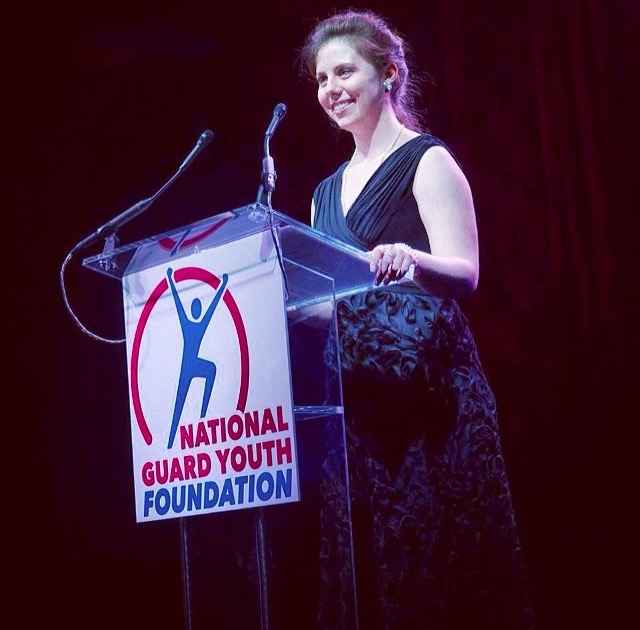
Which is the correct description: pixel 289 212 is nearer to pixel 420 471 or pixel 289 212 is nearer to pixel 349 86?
pixel 349 86

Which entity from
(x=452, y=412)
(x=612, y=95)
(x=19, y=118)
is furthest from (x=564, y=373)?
(x=19, y=118)

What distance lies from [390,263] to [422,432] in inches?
18.3

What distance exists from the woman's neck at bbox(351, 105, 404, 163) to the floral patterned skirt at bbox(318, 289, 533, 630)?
0.40 m

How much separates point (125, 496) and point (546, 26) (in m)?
2.37

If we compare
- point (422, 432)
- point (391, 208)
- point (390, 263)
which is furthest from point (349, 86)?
point (422, 432)

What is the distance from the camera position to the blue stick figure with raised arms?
160 centimetres

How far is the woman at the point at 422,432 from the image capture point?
180 centimetres

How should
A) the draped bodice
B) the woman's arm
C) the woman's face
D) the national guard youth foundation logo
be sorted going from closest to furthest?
the national guard youth foundation logo < the woman's arm < the draped bodice < the woman's face

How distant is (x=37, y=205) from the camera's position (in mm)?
3238

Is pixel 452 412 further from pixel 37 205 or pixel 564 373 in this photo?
pixel 37 205

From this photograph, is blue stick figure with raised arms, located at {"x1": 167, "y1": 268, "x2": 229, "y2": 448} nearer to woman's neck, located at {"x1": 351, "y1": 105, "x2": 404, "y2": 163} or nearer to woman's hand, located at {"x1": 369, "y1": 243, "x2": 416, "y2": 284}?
woman's hand, located at {"x1": 369, "y1": 243, "x2": 416, "y2": 284}

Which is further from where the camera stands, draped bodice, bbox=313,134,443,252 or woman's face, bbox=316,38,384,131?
Answer: woman's face, bbox=316,38,384,131

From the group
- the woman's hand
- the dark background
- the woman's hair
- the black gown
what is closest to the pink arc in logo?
the woman's hand

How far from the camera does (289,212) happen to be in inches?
140
